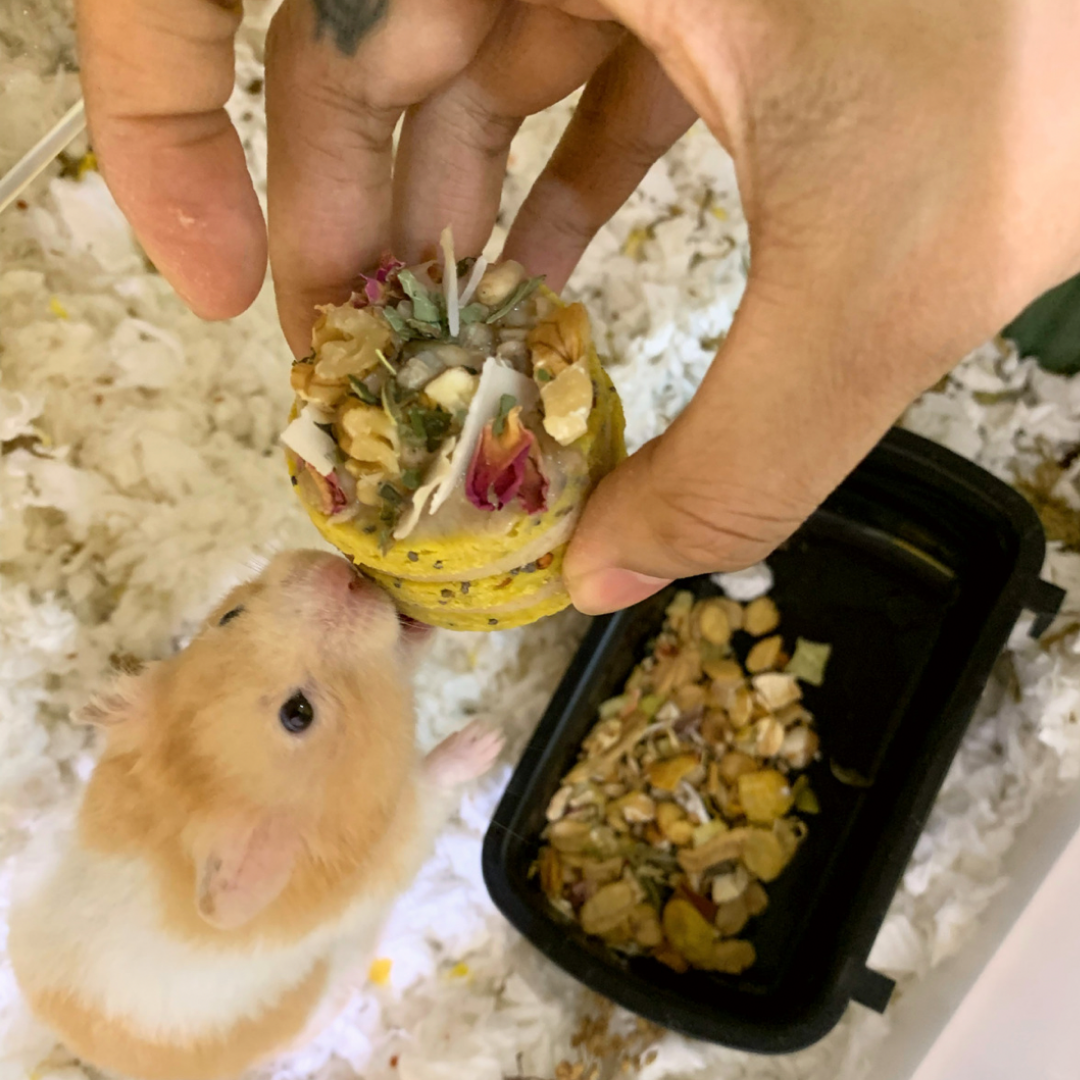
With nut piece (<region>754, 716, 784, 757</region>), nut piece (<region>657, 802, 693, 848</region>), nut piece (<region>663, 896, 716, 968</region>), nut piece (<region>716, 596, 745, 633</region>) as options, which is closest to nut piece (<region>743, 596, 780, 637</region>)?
nut piece (<region>716, 596, 745, 633</region>)

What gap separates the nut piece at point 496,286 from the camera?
0.78 meters

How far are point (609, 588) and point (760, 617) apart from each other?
2.03ft

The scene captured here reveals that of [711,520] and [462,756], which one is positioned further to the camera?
[462,756]

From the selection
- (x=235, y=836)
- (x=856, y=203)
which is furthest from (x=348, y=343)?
(x=235, y=836)

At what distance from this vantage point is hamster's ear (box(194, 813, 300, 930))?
882mm

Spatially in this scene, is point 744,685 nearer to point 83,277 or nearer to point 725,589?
point 725,589

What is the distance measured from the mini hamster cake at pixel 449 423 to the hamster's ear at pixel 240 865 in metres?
0.31

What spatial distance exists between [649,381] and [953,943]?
34.5 inches

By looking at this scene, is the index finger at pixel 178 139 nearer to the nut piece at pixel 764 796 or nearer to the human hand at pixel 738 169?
the human hand at pixel 738 169

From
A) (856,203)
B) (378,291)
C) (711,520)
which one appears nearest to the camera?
(856,203)

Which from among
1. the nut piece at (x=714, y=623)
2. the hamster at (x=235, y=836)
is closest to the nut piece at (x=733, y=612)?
the nut piece at (x=714, y=623)

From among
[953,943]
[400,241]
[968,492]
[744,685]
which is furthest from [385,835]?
[968,492]

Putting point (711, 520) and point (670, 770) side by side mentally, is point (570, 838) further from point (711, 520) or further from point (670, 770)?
point (711, 520)

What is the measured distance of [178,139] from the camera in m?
0.81
